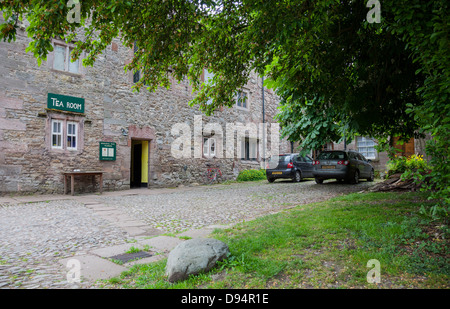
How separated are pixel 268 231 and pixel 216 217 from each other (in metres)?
2.26

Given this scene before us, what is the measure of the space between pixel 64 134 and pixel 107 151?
180cm

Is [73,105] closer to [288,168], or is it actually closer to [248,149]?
[288,168]

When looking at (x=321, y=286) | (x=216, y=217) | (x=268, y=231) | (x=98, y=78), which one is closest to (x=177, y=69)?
(x=216, y=217)

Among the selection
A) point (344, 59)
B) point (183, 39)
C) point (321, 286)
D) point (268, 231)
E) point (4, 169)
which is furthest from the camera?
point (4, 169)

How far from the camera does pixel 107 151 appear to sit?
Result: 40.7 ft

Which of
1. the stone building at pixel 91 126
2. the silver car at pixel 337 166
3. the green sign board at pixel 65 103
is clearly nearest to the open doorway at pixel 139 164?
the stone building at pixel 91 126

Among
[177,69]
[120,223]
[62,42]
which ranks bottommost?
[120,223]

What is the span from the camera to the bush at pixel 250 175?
18078 millimetres

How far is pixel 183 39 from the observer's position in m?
5.21

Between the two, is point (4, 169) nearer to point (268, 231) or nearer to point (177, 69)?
point (177, 69)

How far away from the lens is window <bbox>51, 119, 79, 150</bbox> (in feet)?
36.5

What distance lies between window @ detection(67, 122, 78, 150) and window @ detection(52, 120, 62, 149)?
0.28m

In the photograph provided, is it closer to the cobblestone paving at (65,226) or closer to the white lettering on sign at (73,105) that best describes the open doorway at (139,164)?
the white lettering on sign at (73,105)

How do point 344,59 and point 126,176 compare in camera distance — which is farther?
point 126,176
